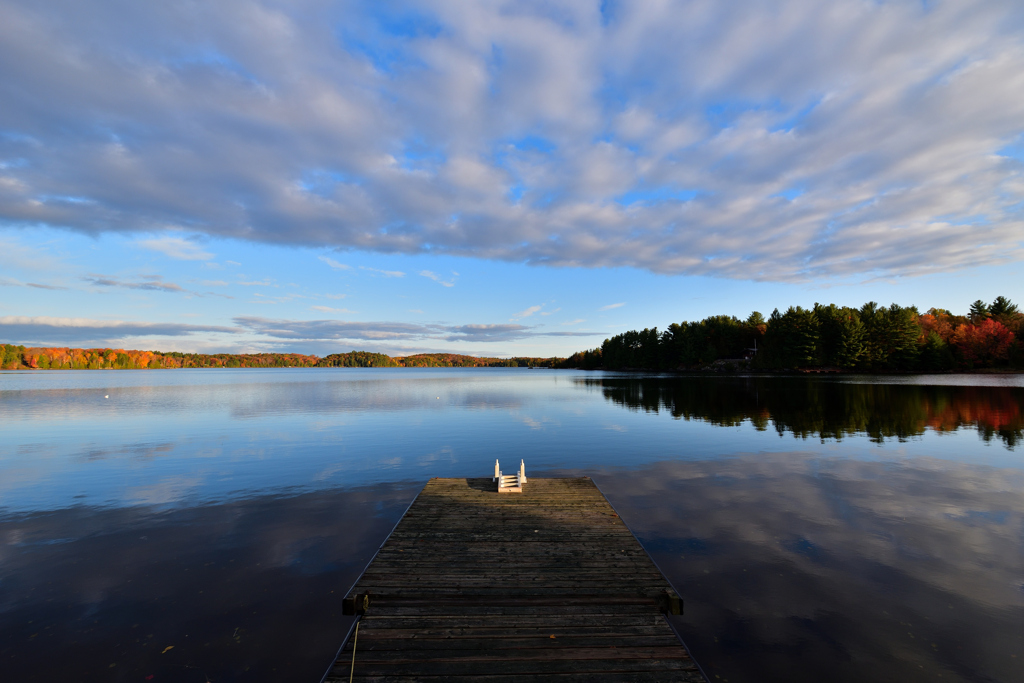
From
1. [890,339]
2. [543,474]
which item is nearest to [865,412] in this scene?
[543,474]

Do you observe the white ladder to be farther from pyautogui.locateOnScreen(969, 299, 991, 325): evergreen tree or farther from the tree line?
pyautogui.locateOnScreen(969, 299, 991, 325): evergreen tree

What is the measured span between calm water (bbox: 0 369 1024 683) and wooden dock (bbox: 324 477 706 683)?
1.35m

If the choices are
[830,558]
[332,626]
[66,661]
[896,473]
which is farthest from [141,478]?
[896,473]

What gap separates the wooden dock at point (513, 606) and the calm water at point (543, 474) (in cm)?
135

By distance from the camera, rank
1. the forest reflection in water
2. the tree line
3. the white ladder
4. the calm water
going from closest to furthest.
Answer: the calm water
the white ladder
the forest reflection in water
the tree line

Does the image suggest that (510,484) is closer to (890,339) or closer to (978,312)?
(890,339)

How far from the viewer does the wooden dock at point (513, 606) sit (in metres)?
7.05

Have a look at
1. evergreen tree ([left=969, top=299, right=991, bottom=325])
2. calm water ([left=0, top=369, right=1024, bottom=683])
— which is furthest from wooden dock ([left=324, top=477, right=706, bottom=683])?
evergreen tree ([left=969, top=299, right=991, bottom=325])

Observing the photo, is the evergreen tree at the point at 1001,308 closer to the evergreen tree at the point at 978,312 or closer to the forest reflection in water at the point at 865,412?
the evergreen tree at the point at 978,312

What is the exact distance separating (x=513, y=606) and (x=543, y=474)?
14.0 metres

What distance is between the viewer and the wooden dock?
278 inches

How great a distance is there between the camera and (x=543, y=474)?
2273cm

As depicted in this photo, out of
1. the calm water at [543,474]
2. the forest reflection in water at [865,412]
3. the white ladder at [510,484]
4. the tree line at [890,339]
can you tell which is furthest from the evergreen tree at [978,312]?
the white ladder at [510,484]

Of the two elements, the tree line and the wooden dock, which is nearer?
the wooden dock
